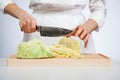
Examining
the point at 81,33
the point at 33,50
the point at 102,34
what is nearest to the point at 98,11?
the point at 81,33

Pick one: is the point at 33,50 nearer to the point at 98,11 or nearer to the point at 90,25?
the point at 90,25

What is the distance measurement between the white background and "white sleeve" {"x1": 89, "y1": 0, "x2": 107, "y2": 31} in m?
0.83

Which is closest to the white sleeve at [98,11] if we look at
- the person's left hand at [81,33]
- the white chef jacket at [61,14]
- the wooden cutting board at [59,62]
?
the white chef jacket at [61,14]

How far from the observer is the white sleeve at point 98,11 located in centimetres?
144

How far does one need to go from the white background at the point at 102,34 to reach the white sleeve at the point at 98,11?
2.73 feet

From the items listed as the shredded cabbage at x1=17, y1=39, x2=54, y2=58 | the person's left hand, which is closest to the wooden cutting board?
the shredded cabbage at x1=17, y1=39, x2=54, y2=58

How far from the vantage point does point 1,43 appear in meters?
2.39

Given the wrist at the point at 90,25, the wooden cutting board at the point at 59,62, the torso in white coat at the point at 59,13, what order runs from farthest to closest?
the torso in white coat at the point at 59,13 < the wrist at the point at 90,25 < the wooden cutting board at the point at 59,62

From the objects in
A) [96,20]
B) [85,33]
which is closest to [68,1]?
[96,20]

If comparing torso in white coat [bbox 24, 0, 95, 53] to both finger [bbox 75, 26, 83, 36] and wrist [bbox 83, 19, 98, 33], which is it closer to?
wrist [bbox 83, 19, 98, 33]

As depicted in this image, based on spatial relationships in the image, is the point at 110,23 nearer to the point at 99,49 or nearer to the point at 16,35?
the point at 99,49

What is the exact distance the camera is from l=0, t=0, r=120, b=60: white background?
2.38 m

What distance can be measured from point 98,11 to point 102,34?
38.1 inches

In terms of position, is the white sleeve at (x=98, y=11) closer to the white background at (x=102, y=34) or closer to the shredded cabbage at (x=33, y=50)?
the shredded cabbage at (x=33, y=50)
